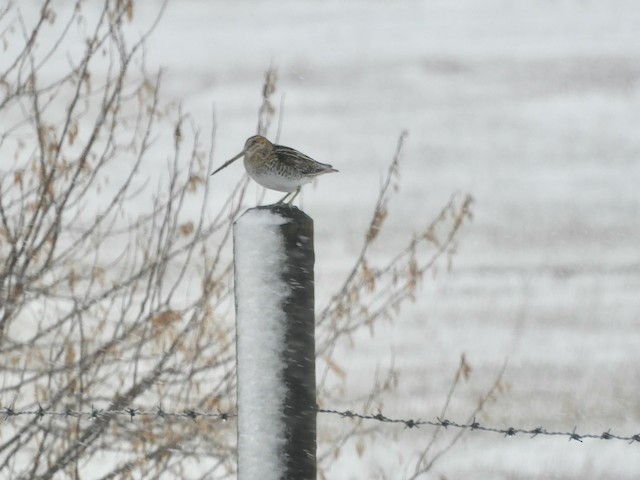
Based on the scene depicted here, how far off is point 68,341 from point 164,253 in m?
0.71

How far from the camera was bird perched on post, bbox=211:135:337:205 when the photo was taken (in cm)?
400

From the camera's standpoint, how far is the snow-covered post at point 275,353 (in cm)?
244

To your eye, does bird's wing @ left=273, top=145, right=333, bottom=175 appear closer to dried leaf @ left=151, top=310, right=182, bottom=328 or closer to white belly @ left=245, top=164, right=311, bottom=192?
white belly @ left=245, top=164, right=311, bottom=192

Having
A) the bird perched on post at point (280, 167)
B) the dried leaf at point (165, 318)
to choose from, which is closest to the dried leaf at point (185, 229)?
the dried leaf at point (165, 318)

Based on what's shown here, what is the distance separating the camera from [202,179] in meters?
5.58

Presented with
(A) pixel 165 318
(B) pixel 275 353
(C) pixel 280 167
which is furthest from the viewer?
(A) pixel 165 318

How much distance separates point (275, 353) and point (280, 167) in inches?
65.0

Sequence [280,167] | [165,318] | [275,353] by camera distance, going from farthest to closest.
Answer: [165,318]
[280,167]
[275,353]

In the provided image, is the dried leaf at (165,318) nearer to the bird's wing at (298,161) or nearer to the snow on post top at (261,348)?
the bird's wing at (298,161)

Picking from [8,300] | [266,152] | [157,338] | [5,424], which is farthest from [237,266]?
[5,424]

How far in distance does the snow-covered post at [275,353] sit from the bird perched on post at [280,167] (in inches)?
59.5

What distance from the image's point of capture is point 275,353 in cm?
246

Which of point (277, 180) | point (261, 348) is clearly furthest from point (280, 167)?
point (261, 348)

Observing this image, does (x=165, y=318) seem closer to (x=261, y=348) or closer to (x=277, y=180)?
(x=277, y=180)
